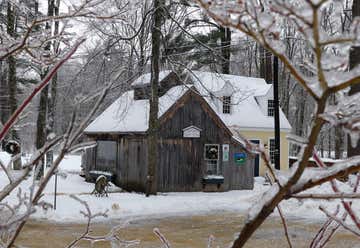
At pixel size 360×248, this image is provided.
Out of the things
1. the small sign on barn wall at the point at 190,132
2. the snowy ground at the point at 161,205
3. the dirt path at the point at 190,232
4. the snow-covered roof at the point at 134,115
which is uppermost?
the snow-covered roof at the point at 134,115

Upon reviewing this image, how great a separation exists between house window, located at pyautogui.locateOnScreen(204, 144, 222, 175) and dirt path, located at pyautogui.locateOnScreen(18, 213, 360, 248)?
5054 mm

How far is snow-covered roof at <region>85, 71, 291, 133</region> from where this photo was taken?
1778 cm

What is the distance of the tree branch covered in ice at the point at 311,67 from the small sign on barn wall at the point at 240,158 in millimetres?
18871

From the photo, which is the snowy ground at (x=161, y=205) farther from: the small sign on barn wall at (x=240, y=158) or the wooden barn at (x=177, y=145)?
the small sign on barn wall at (x=240, y=158)

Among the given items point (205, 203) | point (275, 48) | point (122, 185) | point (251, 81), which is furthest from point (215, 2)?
point (251, 81)

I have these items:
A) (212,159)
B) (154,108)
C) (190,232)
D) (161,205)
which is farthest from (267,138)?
(190,232)

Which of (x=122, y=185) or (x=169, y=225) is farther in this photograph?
(x=122, y=185)

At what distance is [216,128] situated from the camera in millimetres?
19094

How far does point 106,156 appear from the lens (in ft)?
65.8

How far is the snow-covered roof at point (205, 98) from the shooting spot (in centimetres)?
1778

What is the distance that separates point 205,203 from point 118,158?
181 inches

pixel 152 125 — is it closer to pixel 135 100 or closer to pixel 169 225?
pixel 135 100

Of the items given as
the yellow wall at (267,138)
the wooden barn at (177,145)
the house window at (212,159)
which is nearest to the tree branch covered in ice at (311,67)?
the wooden barn at (177,145)

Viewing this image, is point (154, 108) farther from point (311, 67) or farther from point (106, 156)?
point (311, 67)
